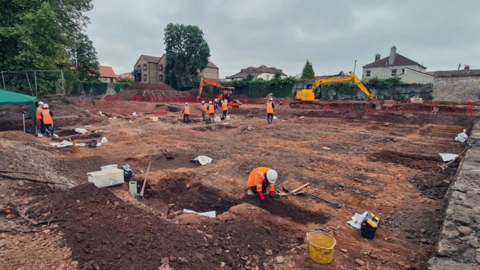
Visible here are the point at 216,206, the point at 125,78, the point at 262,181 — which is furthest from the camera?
the point at 125,78

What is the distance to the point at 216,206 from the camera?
5707 millimetres

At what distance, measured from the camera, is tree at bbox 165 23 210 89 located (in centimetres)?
4100

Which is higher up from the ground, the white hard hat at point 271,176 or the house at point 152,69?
the house at point 152,69

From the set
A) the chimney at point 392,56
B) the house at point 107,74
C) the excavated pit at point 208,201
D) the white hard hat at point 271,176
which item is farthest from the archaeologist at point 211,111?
the house at point 107,74

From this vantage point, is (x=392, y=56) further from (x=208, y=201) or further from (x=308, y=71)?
(x=208, y=201)

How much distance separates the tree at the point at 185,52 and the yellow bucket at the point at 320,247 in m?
40.6

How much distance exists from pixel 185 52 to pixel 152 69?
66.2 feet

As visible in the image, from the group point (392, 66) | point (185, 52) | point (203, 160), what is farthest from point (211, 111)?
point (392, 66)

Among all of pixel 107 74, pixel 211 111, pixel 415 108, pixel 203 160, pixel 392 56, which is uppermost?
pixel 392 56

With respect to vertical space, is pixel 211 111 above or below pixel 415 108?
below

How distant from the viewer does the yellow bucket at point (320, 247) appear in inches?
133

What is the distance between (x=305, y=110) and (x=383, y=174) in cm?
1489

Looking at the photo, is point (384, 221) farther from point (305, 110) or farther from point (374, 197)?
point (305, 110)

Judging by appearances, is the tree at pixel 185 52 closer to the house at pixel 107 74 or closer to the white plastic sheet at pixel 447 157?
the white plastic sheet at pixel 447 157
